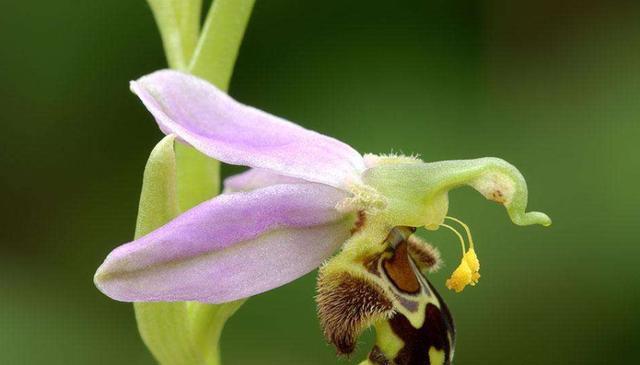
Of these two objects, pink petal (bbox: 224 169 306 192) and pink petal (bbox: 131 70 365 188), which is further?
pink petal (bbox: 224 169 306 192)

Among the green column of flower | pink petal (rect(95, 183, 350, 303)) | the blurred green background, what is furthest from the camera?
the blurred green background

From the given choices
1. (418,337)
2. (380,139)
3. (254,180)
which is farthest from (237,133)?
(380,139)

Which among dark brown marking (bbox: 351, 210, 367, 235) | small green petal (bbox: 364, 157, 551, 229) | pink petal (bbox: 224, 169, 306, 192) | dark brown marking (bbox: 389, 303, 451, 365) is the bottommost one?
dark brown marking (bbox: 389, 303, 451, 365)

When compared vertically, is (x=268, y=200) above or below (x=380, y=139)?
below

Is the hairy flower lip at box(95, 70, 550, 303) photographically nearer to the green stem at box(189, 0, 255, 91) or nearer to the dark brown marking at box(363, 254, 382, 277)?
the dark brown marking at box(363, 254, 382, 277)

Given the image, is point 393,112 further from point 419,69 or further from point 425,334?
point 425,334

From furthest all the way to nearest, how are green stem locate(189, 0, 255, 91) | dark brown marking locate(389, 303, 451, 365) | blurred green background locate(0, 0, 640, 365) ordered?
blurred green background locate(0, 0, 640, 365)
green stem locate(189, 0, 255, 91)
dark brown marking locate(389, 303, 451, 365)

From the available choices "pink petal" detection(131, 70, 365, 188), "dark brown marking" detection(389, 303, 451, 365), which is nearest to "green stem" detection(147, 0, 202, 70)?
"pink petal" detection(131, 70, 365, 188)

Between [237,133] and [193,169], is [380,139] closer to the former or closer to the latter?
[193,169]
